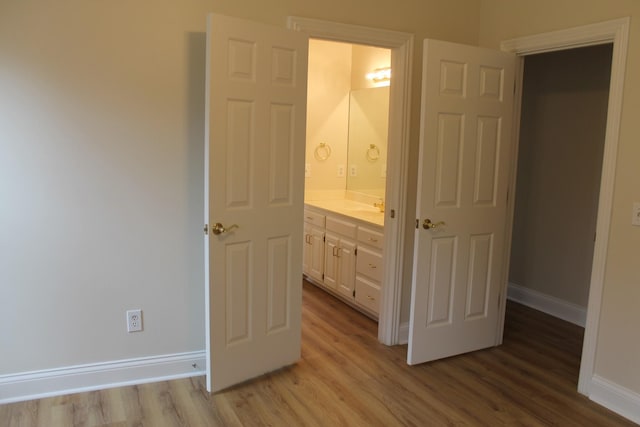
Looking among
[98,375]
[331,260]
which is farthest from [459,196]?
[98,375]

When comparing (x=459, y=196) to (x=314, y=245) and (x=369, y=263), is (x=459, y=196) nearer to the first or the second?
(x=369, y=263)

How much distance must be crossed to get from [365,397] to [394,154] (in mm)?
1551

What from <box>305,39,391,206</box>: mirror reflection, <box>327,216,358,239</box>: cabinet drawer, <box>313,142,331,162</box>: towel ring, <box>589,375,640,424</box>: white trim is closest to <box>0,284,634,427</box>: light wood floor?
<box>589,375,640,424</box>: white trim

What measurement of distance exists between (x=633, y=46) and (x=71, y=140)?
2948mm

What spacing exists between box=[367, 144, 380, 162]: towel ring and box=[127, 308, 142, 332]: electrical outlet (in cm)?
275

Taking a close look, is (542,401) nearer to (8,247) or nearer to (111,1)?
(8,247)

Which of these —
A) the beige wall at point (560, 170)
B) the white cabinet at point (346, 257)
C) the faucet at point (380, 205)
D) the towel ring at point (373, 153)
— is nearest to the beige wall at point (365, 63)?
the towel ring at point (373, 153)

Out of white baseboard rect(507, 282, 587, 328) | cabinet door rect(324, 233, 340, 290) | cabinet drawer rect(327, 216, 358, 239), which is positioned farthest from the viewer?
cabinet door rect(324, 233, 340, 290)

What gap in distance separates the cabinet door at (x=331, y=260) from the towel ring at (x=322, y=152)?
1012 mm

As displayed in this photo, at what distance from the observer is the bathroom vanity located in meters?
3.94

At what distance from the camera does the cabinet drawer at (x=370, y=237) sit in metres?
3.83

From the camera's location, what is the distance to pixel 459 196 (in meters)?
3.19

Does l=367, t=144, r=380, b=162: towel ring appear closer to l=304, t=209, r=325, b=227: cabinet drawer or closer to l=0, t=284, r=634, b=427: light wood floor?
l=304, t=209, r=325, b=227: cabinet drawer

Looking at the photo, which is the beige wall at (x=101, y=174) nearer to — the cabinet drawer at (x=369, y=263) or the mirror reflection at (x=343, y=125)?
the cabinet drawer at (x=369, y=263)
